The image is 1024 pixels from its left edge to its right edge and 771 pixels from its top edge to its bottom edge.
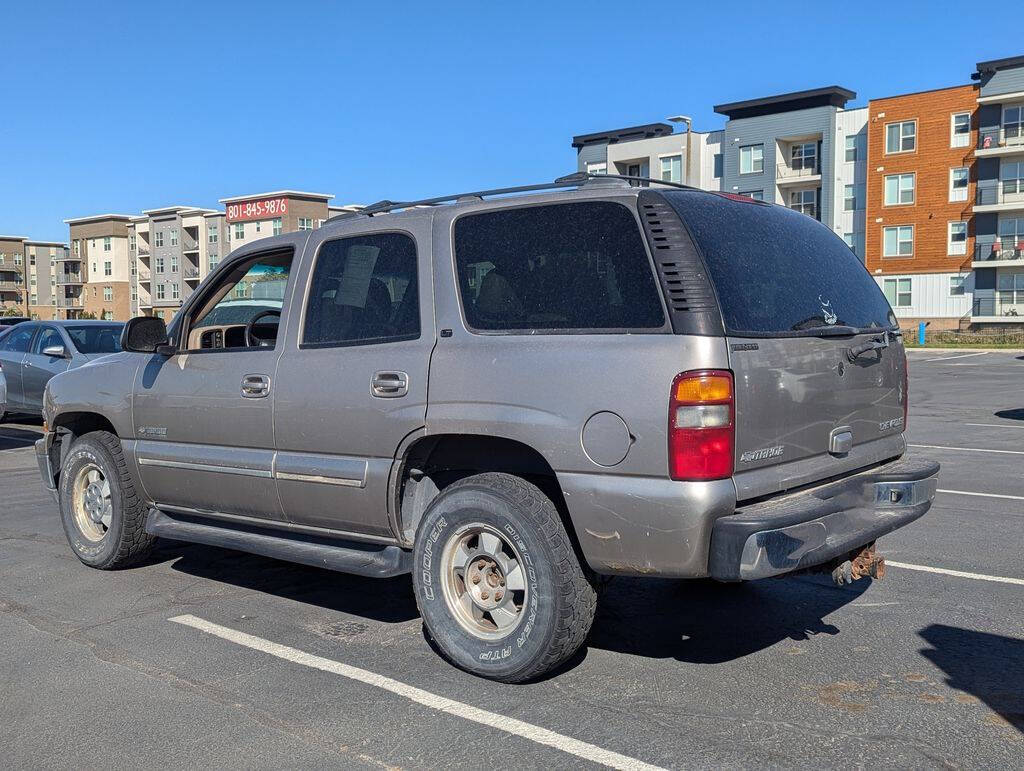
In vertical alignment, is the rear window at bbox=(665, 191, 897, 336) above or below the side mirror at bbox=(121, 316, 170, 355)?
above

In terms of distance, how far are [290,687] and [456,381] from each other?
150cm

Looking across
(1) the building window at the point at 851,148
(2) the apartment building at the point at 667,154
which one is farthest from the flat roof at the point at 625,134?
(1) the building window at the point at 851,148

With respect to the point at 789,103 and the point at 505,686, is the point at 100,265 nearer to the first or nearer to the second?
the point at 789,103

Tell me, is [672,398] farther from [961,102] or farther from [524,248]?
[961,102]

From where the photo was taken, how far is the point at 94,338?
49.7ft

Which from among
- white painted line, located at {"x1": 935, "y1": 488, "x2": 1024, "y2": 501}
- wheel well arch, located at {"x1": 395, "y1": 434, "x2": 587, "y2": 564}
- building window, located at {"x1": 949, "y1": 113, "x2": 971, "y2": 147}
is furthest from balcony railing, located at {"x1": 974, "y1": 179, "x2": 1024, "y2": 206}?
wheel well arch, located at {"x1": 395, "y1": 434, "x2": 587, "y2": 564}

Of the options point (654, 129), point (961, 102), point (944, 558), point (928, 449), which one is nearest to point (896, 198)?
point (961, 102)

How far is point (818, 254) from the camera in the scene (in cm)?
480

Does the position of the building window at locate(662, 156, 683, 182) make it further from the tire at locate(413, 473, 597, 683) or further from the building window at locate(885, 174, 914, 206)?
the tire at locate(413, 473, 597, 683)

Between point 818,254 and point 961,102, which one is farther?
point 961,102

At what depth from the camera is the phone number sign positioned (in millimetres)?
77875

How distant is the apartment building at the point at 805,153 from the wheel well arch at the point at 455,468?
2154 inches

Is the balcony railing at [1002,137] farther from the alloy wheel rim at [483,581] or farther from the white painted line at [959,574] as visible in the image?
the alloy wheel rim at [483,581]

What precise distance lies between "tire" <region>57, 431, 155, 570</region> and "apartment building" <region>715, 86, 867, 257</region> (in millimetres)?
53965
